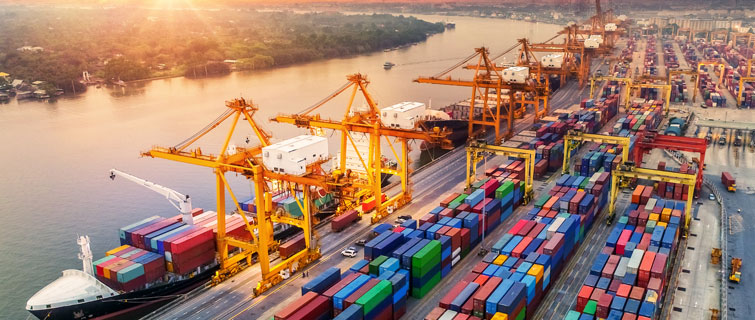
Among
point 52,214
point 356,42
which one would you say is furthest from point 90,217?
point 356,42

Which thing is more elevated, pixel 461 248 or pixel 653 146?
pixel 653 146

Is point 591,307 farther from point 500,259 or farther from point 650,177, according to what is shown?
point 650,177

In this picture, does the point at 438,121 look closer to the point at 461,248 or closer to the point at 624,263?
the point at 461,248

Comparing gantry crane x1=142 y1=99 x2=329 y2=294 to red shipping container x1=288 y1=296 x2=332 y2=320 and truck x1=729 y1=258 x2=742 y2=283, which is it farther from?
truck x1=729 y1=258 x2=742 y2=283

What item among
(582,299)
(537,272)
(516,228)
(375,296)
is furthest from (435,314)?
(516,228)

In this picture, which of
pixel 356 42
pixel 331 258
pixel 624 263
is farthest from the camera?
pixel 356 42

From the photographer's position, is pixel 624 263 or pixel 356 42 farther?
pixel 356 42

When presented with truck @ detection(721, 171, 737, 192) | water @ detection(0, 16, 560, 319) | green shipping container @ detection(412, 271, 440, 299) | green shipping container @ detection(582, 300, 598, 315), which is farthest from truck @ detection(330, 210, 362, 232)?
truck @ detection(721, 171, 737, 192)

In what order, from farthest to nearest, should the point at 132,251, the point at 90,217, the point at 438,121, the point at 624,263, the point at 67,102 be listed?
1. the point at 67,102
2. the point at 438,121
3. the point at 90,217
4. the point at 132,251
5. the point at 624,263
